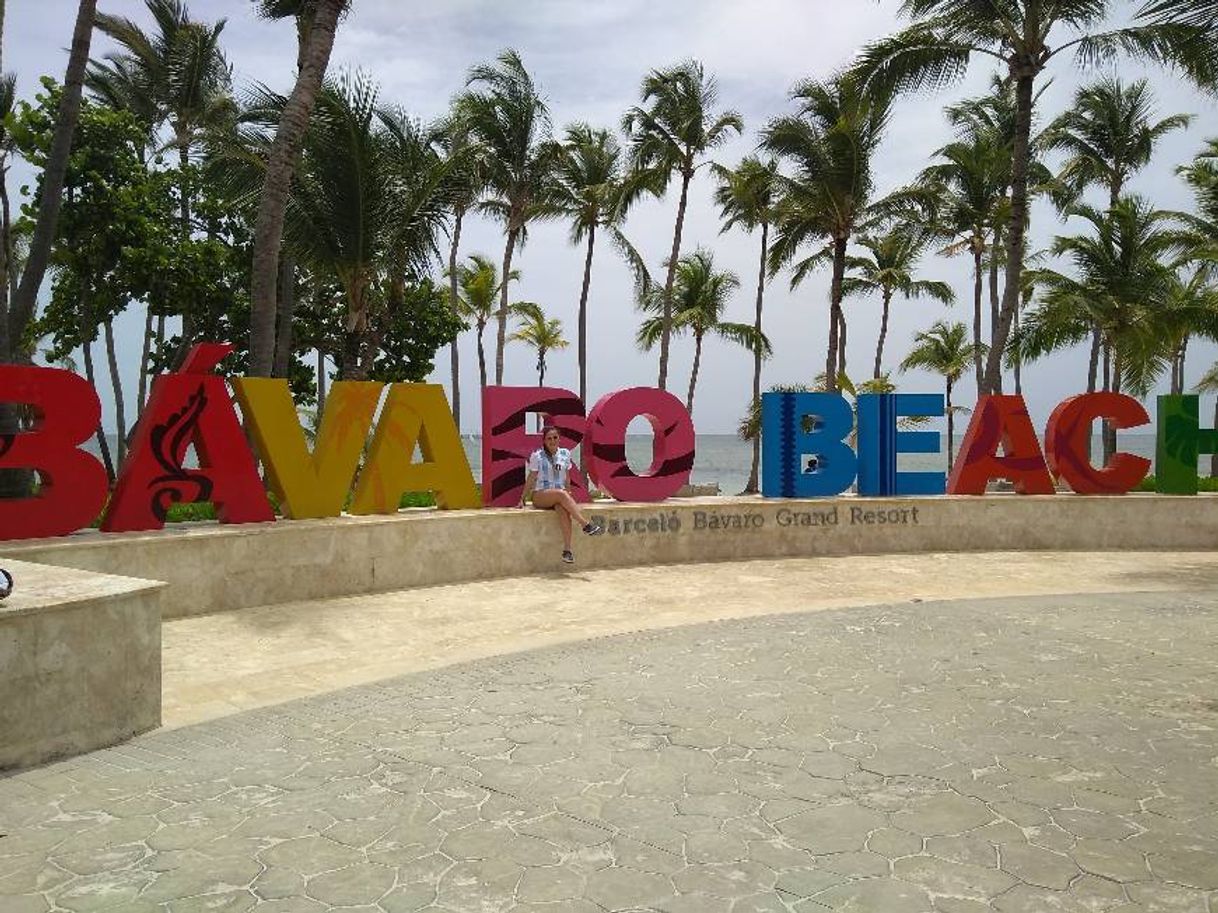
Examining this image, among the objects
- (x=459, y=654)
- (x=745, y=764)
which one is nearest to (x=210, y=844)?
(x=745, y=764)

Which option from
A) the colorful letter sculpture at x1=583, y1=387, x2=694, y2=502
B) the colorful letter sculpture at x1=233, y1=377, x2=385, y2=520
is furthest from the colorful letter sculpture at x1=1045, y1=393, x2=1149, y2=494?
the colorful letter sculpture at x1=233, y1=377, x2=385, y2=520

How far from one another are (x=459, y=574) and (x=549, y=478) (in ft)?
6.33

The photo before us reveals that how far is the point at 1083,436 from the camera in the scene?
15609 mm

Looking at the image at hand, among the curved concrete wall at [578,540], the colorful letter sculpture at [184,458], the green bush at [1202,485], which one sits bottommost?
the curved concrete wall at [578,540]

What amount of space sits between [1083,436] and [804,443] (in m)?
5.42

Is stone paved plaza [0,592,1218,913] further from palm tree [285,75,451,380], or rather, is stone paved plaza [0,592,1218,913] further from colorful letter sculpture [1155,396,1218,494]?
palm tree [285,75,451,380]

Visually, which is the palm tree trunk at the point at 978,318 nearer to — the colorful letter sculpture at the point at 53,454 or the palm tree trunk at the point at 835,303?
the palm tree trunk at the point at 835,303

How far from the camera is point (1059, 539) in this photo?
1516 cm

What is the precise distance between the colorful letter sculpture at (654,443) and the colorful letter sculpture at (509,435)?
57 centimetres

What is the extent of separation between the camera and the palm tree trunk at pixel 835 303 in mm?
27156

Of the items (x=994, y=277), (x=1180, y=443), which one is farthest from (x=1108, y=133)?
(x=1180, y=443)

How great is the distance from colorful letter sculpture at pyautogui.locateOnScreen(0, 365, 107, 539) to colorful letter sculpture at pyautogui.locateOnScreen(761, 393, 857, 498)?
9544mm

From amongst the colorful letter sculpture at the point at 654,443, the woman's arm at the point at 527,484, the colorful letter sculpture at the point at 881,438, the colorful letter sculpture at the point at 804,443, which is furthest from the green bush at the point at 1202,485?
the woman's arm at the point at 527,484

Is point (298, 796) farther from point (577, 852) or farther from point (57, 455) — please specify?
point (57, 455)
